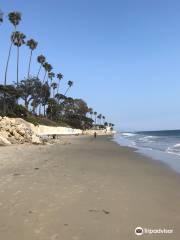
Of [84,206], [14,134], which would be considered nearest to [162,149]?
[14,134]

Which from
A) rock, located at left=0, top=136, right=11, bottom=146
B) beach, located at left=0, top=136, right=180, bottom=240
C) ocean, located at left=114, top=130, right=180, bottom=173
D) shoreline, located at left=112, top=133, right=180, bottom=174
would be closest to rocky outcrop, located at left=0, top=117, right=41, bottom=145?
rock, located at left=0, top=136, right=11, bottom=146

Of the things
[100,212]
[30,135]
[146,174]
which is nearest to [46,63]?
[30,135]

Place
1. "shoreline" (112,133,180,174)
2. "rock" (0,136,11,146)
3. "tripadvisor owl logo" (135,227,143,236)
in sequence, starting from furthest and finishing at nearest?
1. "rock" (0,136,11,146)
2. "shoreline" (112,133,180,174)
3. "tripadvisor owl logo" (135,227,143,236)

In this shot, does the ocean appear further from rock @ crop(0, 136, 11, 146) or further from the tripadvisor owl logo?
rock @ crop(0, 136, 11, 146)

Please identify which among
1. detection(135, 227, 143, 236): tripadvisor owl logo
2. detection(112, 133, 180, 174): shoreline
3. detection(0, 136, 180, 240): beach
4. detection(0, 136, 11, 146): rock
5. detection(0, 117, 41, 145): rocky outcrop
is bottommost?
detection(135, 227, 143, 236): tripadvisor owl logo

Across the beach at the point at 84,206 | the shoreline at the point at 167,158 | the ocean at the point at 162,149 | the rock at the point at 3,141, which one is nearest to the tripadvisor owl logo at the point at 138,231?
the beach at the point at 84,206

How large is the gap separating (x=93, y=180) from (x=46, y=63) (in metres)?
89.3

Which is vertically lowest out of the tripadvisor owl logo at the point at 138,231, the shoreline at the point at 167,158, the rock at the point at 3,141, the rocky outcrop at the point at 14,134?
the tripadvisor owl logo at the point at 138,231

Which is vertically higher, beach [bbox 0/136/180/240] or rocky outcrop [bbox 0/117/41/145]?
rocky outcrop [bbox 0/117/41/145]

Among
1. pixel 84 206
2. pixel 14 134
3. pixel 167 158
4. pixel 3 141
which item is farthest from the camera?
pixel 14 134

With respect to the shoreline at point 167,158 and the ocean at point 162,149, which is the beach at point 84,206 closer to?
the shoreline at point 167,158

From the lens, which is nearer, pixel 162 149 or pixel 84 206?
pixel 84 206

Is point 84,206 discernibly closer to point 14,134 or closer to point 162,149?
point 14,134

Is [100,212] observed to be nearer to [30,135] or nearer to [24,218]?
[24,218]
